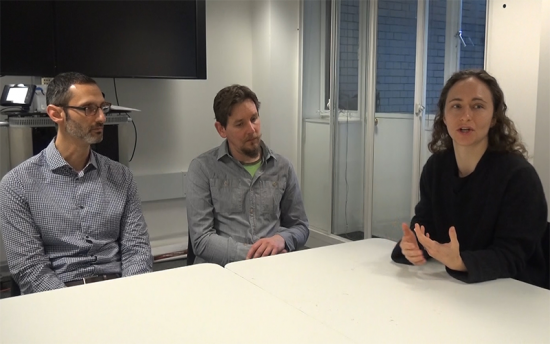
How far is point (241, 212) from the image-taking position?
2.25 meters

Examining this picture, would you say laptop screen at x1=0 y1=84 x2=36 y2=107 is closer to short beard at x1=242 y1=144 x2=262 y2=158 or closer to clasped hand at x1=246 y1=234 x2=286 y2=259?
short beard at x1=242 y1=144 x2=262 y2=158

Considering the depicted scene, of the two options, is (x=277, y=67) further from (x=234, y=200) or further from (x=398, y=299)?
(x=398, y=299)

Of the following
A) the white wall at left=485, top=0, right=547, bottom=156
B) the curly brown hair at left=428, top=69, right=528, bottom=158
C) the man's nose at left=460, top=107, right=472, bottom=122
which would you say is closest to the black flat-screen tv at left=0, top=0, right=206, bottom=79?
the white wall at left=485, top=0, right=547, bottom=156

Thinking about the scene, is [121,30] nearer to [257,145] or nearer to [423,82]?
[257,145]

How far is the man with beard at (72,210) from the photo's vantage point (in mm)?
1794

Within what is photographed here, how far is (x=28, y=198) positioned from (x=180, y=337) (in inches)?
39.1

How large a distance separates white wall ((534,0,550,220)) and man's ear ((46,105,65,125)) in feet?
7.20

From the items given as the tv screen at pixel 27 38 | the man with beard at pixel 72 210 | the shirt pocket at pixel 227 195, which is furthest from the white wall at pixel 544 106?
the tv screen at pixel 27 38

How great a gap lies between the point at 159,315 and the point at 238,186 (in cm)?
103

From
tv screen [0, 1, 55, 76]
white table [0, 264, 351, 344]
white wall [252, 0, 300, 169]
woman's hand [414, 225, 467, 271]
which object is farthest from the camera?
white wall [252, 0, 300, 169]

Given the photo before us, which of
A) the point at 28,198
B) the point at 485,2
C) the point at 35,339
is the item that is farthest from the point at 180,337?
the point at 485,2

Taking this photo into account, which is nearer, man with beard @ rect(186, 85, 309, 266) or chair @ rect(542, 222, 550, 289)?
chair @ rect(542, 222, 550, 289)

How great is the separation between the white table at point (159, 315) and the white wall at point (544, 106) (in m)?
1.80

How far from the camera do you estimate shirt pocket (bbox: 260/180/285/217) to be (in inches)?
89.0
